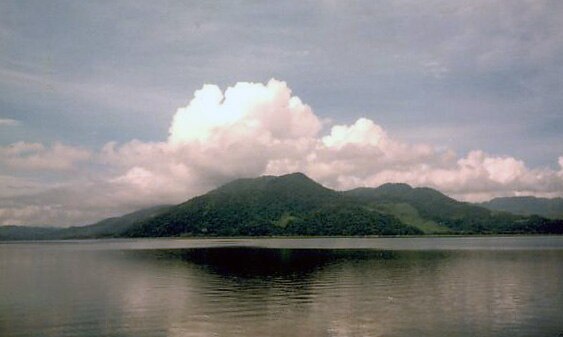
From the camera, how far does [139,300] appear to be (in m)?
74.8

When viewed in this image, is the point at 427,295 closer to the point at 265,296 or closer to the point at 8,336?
the point at 265,296

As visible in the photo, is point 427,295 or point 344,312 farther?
point 427,295

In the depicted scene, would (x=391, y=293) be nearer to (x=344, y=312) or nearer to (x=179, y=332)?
(x=344, y=312)

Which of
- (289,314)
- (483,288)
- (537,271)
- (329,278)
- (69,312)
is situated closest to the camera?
(289,314)

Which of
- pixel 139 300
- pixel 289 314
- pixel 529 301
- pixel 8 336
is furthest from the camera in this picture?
pixel 139 300

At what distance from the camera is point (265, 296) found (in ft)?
248

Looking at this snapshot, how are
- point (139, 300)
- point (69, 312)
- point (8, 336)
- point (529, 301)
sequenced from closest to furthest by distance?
point (8, 336) → point (69, 312) → point (529, 301) → point (139, 300)

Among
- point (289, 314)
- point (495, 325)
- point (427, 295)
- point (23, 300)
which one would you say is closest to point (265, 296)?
point (289, 314)

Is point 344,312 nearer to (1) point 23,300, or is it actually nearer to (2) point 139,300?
(2) point 139,300

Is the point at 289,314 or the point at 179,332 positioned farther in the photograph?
the point at 289,314

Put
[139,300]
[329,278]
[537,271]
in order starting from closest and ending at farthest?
[139,300], [329,278], [537,271]

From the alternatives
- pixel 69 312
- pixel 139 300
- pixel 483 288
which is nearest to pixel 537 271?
pixel 483 288

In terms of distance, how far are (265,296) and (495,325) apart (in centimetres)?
3513

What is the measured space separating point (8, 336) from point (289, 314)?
3151cm
